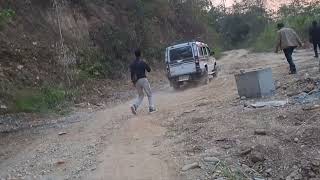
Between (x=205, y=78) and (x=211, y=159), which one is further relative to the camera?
(x=205, y=78)

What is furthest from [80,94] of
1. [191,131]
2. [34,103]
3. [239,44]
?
[239,44]

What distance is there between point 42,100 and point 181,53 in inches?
265

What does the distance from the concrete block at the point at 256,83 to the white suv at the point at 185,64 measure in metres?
8.09

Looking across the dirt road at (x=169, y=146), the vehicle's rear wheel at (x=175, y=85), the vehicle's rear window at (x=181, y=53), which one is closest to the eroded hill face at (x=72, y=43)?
the vehicle's rear wheel at (x=175, y=85)

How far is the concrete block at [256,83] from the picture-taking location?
13055 mm

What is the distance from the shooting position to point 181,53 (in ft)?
71.5

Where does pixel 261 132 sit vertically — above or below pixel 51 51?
below

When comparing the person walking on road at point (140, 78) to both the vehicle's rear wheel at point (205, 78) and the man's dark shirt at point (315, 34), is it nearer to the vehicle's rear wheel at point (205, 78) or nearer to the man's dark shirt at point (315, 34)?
the vehicle's rear wheel at point (205, 78)

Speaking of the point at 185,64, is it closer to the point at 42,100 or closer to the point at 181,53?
the point at 181,53

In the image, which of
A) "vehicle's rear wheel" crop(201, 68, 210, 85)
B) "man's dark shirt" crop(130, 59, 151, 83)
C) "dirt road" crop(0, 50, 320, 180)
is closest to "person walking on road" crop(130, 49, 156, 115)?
"man's dark shirt" crop(130, 59, 151, 83)

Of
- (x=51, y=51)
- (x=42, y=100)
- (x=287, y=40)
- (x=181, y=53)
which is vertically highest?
(x=51, y=51)

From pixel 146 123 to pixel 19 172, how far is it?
403 centimetres

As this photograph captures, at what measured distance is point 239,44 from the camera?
8150cm

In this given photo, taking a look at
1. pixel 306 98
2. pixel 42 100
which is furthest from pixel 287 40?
pixel 42 100
